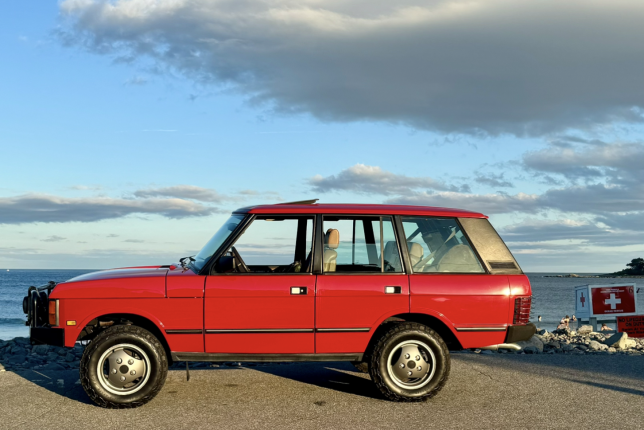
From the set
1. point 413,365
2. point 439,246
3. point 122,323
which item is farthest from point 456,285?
point 122,323

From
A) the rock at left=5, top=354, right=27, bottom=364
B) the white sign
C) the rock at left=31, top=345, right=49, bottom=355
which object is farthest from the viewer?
the white sign

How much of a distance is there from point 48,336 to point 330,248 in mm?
3123

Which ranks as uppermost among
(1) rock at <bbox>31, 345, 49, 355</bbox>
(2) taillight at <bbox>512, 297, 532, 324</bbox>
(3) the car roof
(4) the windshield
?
(3) the car roof

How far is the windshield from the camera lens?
690 centimetres

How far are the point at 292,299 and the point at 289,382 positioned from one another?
5.10 ft

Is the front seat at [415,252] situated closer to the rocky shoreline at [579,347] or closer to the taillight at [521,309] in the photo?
the taillight at [521,309]

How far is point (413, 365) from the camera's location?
6.80 m

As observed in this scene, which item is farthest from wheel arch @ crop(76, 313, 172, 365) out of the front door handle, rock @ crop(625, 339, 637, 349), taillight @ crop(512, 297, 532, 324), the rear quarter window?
rock @ crop(625, 339, 637, 349)

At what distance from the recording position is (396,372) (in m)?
6.81

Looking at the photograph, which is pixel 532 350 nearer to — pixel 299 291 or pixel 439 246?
pixel 439 246

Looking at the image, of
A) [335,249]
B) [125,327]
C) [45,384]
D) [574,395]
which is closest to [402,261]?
[335,249]

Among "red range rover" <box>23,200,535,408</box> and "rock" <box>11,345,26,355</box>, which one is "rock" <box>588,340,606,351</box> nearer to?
"red range rover" <box>23,200,535,408</box>

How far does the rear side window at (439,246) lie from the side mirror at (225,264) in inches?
76.2

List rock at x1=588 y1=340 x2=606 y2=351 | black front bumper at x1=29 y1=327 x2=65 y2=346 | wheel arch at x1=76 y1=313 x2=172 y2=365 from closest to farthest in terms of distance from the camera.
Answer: black front bumper at x1=29 y1=327 x2=65 y2=346, wheel arch at x1=76 y1=313 x2=172 y2=365, rock at x1=588 y1=340 x2=606 y2=351
